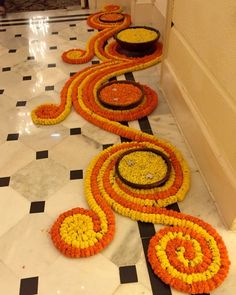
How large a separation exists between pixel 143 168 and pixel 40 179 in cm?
71

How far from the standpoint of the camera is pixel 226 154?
183 centimetres

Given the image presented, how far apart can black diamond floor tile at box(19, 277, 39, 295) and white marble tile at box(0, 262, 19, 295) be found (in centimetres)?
3

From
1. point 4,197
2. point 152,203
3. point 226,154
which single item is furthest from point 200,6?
point 4,197

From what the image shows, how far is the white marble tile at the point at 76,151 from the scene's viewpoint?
7.64 ft

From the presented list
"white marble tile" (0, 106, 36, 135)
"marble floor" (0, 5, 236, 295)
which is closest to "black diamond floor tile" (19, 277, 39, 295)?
"marble floor" (0, 5, 236, 295)

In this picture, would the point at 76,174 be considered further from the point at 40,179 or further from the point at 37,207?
the point at 37,207

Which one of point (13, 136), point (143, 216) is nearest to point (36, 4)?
point (13, 136)

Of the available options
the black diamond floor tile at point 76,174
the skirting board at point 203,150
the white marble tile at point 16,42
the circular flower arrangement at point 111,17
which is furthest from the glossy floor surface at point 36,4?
the black diamond floor tile at point 76,174

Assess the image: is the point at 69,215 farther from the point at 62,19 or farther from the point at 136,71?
the point at 62,19

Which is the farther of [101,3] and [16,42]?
[101,3]

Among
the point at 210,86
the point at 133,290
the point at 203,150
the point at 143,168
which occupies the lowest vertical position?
the point at 133,290

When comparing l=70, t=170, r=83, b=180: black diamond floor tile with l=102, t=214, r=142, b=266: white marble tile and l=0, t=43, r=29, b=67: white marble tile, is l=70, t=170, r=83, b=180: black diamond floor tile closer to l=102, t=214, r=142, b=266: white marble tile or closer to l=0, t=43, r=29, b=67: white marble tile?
l=102, t=214, r=142, b=266: white marble tile

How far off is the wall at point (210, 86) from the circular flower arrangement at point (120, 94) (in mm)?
393

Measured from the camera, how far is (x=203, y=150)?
6.98ft
